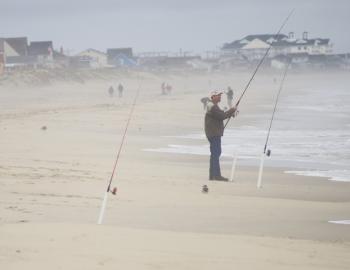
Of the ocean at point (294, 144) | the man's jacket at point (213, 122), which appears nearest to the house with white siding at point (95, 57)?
the ocean at point (294, 144)

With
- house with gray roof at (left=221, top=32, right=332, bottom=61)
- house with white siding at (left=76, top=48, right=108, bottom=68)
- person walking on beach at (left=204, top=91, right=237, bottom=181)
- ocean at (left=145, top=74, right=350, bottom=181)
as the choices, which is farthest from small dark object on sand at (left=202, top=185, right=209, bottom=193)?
house with gray roof at (left=221, top=32, right=332, bottom=61)

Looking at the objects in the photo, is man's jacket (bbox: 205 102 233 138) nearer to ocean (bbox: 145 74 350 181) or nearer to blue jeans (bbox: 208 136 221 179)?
blue jeans (bbox: 208 136 221 179)

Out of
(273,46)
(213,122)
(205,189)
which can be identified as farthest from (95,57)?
(205,189)

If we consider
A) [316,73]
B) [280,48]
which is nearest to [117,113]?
[316,73]

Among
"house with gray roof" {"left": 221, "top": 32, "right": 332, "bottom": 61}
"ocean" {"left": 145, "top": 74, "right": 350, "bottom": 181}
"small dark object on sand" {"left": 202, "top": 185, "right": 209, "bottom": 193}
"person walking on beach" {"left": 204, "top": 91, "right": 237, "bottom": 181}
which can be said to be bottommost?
"house with gray roof" {"left": 221, "top": 32, "right": 332, "bottom": 61}

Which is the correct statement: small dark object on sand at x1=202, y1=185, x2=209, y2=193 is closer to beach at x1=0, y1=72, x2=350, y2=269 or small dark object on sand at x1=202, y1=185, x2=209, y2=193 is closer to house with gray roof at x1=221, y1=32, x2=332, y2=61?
beach at x1=0, y1=72, x2=350, y2=269

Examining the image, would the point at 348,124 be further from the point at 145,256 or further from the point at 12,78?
the point at 12,78

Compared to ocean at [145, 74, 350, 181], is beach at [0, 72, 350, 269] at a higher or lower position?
higher

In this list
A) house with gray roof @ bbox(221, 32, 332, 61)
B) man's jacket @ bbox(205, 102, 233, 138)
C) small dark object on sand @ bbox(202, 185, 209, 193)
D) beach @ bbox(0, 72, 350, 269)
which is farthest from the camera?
house with gray roof @ bbox(221, 32, 332, 61)

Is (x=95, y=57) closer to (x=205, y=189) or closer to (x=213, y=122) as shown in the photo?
(x=213, y=122)

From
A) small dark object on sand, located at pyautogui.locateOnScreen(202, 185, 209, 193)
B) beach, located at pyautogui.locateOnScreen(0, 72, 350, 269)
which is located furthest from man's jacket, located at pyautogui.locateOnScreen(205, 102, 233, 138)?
small dark object on sand, located at pyautogui.locateOnScreen(202, 185, 209, 193)

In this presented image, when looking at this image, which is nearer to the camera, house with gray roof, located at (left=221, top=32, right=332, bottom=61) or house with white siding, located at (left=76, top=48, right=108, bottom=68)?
house with white siding, located at (left=76, top=48, right=108, bottom=68)

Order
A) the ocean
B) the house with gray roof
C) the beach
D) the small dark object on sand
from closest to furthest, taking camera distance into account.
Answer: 1. the beach
2. the small dark object on sand
3. the ocean
4. the house with gray roof

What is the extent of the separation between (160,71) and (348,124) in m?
63.2
